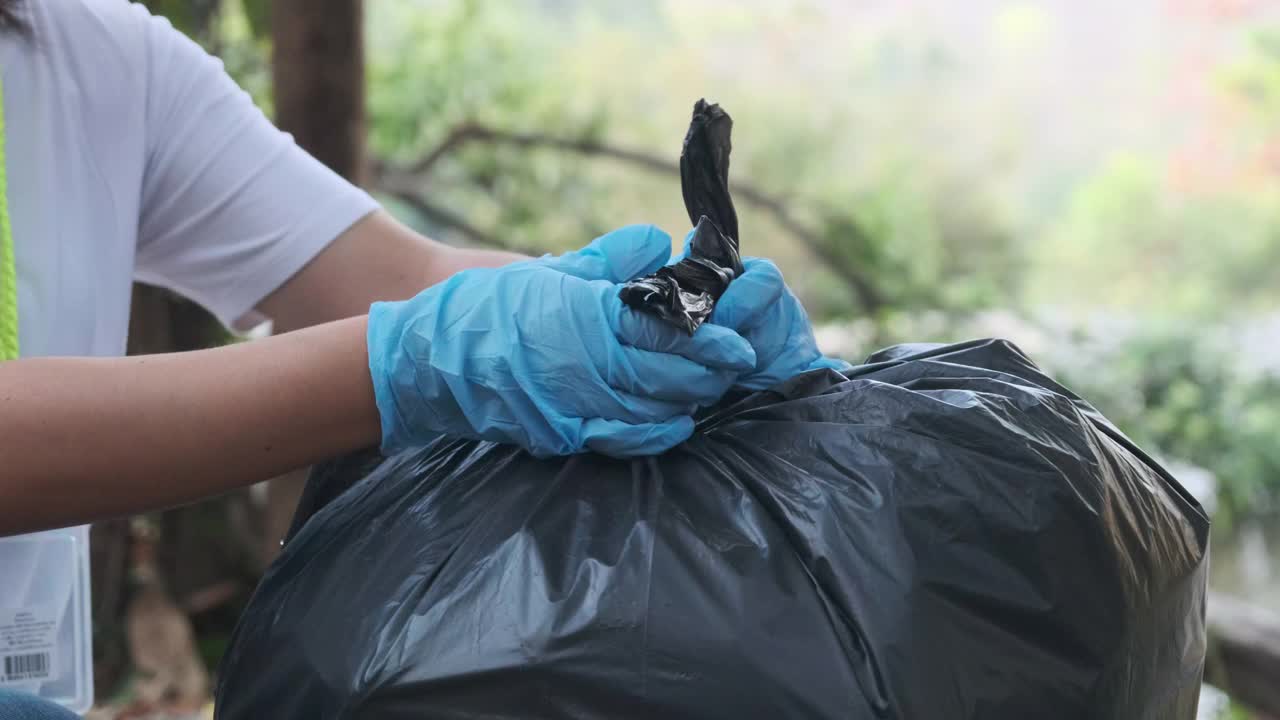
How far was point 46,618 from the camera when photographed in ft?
3.68

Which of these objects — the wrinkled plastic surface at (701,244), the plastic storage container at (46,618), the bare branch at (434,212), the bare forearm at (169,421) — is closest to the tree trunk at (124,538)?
the bare branch at (434,212)

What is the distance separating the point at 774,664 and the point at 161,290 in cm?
266

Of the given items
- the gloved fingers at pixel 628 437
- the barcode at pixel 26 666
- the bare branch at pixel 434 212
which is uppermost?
the bare branch at pixel 434 212

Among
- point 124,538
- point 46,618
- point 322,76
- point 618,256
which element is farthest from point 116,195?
point 124,538

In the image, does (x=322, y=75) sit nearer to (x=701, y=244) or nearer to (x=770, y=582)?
(x=701, y=244)

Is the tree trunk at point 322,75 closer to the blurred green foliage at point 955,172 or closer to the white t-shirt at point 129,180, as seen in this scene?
the white t-shirt at point 129,180

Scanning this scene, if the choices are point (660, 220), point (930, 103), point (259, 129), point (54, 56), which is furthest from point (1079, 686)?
point (930, 103)

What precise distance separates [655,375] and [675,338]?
1.2 inches

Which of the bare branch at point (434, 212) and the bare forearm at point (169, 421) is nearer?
the bare forearm at point (169, 421)

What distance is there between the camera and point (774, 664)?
718 millimetres

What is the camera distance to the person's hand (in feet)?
2.91

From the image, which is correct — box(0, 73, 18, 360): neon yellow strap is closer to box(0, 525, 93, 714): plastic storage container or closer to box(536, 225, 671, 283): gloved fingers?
box(0, 525, 93, 714): plastic storage container

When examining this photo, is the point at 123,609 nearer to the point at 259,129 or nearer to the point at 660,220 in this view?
the point at 259,129

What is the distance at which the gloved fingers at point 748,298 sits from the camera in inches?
34.8
